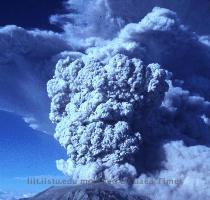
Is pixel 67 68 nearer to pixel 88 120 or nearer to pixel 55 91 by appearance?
pixel 55 91

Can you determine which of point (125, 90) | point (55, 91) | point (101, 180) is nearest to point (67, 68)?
point (55, 91)

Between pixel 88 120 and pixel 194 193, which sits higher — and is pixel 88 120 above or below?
above

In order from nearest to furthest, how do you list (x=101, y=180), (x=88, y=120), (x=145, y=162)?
(x=101, y=180)
(x=88, y=120)
(x=145, y=162)

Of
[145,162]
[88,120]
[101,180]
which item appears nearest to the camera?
[101,180]

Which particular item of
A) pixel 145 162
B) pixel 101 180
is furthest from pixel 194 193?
pixel 101 180

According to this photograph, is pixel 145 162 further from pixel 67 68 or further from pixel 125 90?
pixel 67 68

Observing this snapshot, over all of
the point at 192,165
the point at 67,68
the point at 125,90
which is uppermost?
the point at 67,68

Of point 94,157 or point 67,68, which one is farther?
point 67,68
